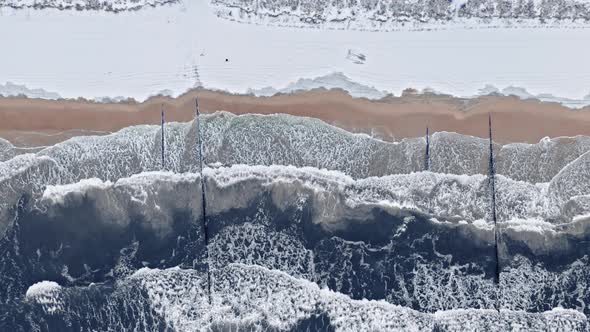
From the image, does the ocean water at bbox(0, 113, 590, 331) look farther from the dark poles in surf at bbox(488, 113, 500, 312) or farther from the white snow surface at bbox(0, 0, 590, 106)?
the white snow surface at bbox(0, 0, 590, 106)

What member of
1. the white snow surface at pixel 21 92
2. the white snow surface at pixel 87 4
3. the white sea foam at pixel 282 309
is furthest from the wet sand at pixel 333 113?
the white sea foam at pixel 282 309

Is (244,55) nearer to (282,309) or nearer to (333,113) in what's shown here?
(333,113)

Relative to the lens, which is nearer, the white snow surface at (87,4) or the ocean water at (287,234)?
the ocean water at (287,234)

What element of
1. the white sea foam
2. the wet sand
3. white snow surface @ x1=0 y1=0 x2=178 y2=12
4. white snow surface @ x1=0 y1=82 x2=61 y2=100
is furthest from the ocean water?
white snow surface @ x1=0 y1=0 x2=178 y2=12

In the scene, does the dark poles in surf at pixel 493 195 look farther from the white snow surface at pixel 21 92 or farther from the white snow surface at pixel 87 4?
the white snow surface at pixel 21 92

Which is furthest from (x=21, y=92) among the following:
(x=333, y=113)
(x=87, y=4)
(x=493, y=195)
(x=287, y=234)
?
(x=493, y=195)

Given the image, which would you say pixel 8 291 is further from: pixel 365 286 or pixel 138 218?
pixel 365 286
